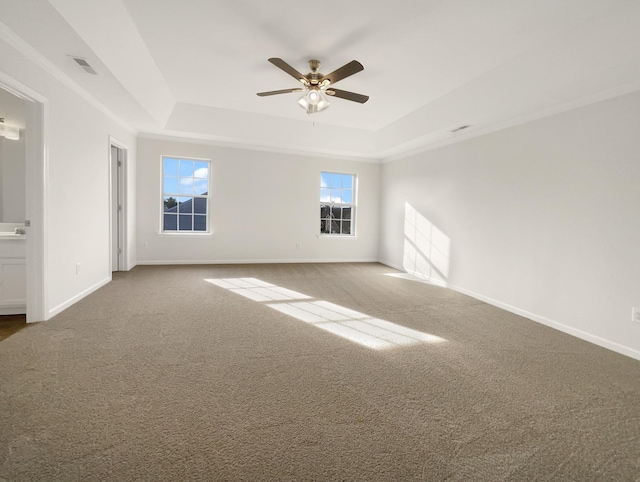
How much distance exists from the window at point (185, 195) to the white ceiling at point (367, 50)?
1.54m

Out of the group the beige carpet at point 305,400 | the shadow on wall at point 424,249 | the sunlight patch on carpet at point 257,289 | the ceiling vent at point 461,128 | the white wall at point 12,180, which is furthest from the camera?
the shadow on wall at point 424,249

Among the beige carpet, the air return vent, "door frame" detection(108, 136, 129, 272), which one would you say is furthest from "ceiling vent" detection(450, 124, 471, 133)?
"door frame" detection(108, 136, 129, 272)

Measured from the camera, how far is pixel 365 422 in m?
1.74

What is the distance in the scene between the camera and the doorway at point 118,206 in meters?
5.36

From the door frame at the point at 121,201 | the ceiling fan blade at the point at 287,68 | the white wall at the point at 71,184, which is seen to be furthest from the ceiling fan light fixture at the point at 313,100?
the door frame at the point at 121,201

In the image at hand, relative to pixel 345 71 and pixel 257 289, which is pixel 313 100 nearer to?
pixel 345 71

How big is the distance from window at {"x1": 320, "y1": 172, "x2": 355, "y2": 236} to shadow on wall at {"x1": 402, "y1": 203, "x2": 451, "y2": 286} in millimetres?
1504

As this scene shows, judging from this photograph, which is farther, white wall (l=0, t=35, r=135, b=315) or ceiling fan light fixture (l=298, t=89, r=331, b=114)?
ceiling fan light fixture (l=298, t=89, r=331, b=114)

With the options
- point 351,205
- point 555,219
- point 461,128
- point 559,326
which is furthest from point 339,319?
point 351,205

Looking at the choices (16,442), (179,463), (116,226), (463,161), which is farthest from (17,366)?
(463,161)

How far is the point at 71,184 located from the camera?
140 inches

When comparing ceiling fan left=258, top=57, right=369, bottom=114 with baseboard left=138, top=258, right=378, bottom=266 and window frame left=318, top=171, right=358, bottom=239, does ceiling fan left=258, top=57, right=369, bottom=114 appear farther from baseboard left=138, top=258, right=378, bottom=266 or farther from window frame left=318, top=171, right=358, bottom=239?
baseboard left=138, top=258, right=378, bottom=266

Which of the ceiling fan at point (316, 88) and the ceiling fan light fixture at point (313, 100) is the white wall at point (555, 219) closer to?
the ceiling fan at point (316, 88)

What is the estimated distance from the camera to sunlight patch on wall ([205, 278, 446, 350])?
2948 mm
